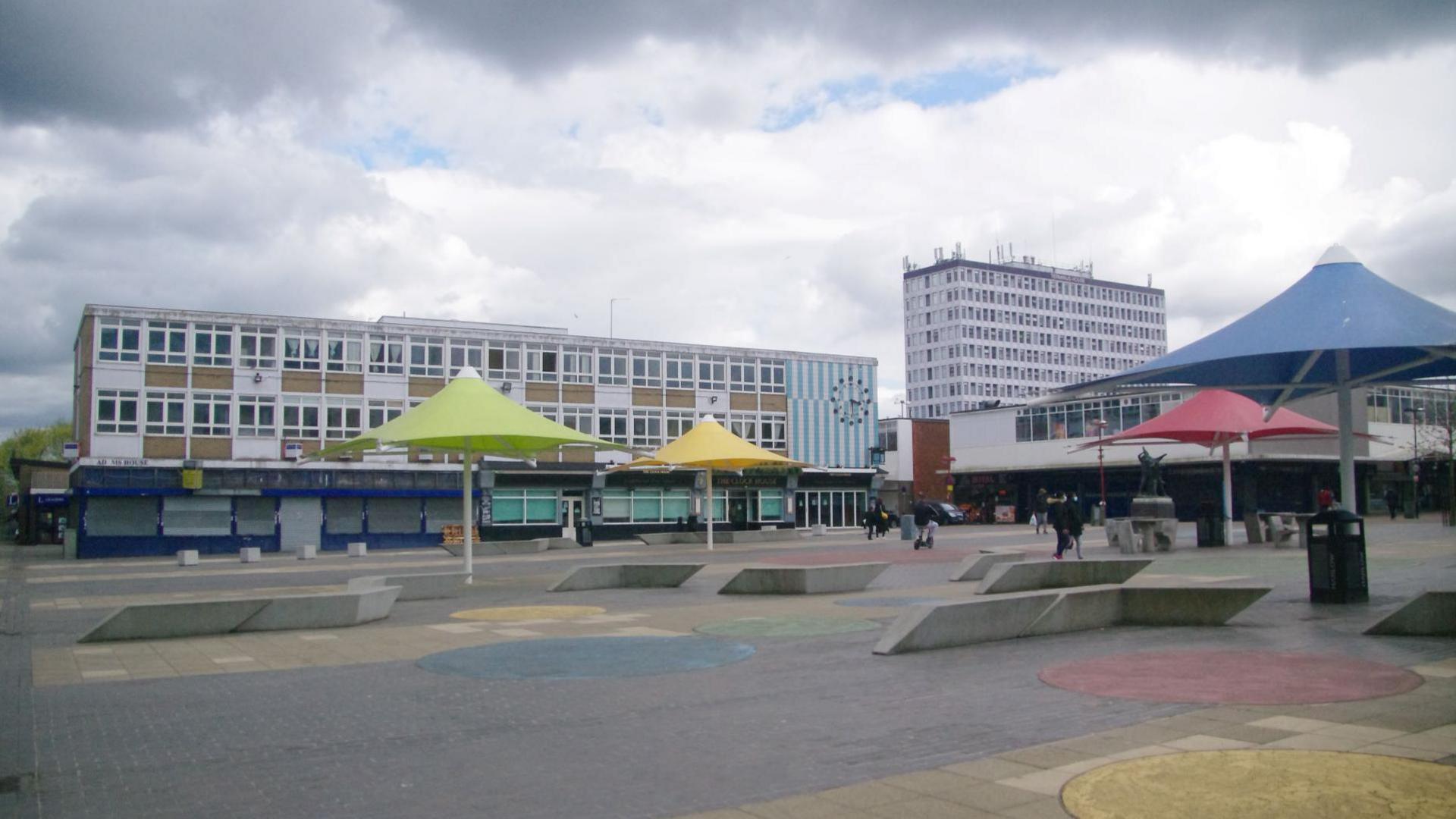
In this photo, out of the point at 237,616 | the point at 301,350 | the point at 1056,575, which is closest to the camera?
the point at 237,616

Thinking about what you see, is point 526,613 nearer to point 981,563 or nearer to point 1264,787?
point 981,563

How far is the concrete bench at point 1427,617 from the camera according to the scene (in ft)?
36.9

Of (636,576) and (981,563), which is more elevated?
(981,563)

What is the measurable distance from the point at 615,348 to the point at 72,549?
26.6 meters

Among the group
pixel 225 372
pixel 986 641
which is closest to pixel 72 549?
pixel 225 372

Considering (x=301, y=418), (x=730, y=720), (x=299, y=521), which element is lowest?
(x=730, y=720)

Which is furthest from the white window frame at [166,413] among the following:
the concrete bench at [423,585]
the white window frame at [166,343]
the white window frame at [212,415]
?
the concrete bench at [423,585]

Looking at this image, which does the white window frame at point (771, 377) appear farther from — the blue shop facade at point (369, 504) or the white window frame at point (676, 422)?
the blue shop facade at point (369, 504)

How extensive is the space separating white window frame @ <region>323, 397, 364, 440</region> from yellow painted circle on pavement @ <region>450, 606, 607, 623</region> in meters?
37.0

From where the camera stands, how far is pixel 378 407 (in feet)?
175

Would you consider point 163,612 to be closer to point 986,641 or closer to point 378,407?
point 986,641

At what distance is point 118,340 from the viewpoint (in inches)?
1881

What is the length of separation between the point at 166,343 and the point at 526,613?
39188mm

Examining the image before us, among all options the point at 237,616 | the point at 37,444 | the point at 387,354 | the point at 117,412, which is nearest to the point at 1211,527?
the point at 237,616
